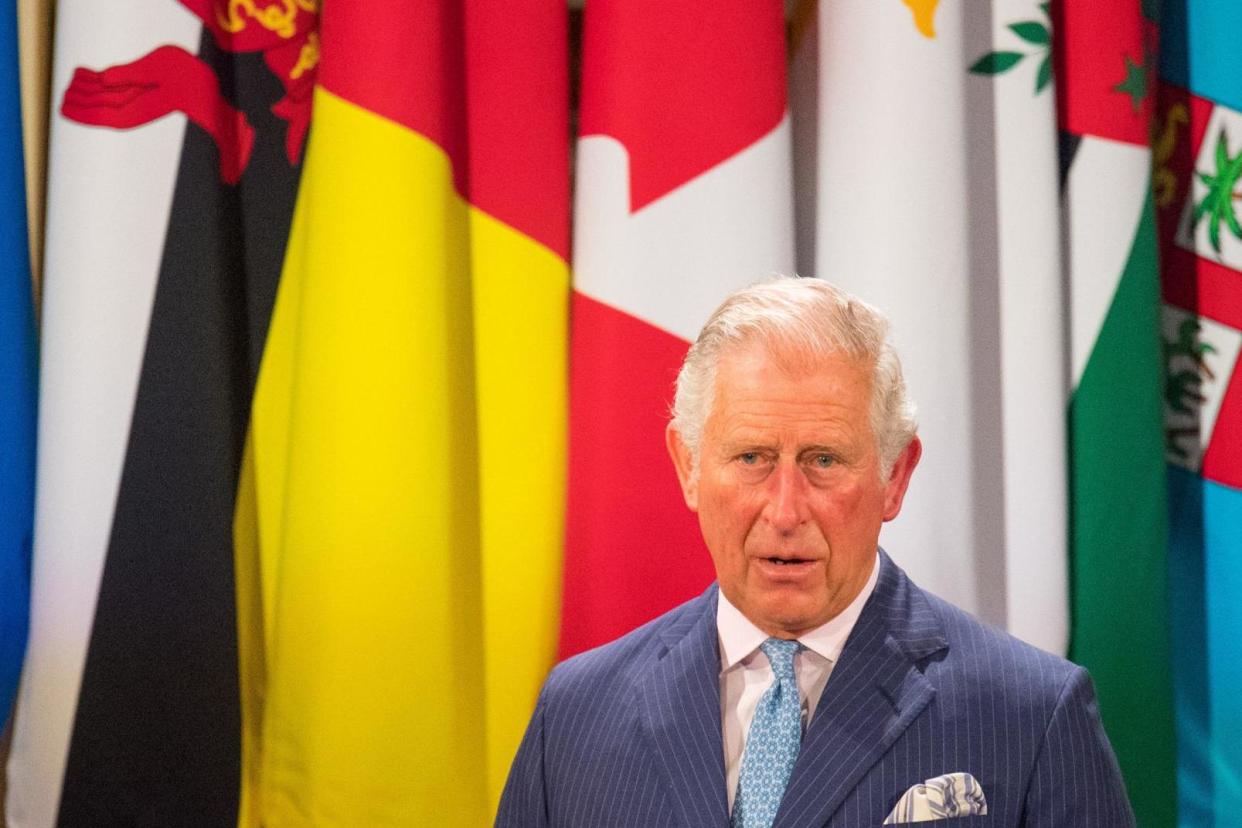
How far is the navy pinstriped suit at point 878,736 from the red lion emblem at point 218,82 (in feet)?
3.52

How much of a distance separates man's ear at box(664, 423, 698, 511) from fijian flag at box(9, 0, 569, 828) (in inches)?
24.8

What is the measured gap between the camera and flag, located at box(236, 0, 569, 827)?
6.23 feet

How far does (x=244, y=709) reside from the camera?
200 centimetres

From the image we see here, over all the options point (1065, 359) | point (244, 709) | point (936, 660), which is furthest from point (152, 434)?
point (1065, 359)

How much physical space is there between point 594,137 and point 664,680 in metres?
0.93

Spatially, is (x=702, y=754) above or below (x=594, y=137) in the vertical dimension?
below

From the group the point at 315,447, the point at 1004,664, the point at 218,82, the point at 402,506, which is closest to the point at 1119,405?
the point at 1004,664

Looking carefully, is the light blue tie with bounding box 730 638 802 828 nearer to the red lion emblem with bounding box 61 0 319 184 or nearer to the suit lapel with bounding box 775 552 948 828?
the suit lapel with bounding box 775 552 948 828

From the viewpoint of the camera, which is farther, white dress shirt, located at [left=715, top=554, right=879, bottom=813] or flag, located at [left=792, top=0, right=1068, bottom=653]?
flag, located at [left=792, top=0, right=1068, bottom=653]

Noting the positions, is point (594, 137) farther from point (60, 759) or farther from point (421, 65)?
point (60, 759)

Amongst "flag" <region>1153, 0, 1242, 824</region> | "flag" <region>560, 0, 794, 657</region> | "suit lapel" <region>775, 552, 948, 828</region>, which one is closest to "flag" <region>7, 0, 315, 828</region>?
"flag" <region>560, 0, 794, 657</region>

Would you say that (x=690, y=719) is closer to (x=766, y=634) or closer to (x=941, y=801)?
(x=766, y=634)

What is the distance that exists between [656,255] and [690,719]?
838mm

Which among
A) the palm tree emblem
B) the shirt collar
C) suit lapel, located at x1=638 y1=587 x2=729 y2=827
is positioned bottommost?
suit lapel, located at x1=638 y1=587 x2=729 y2=827
